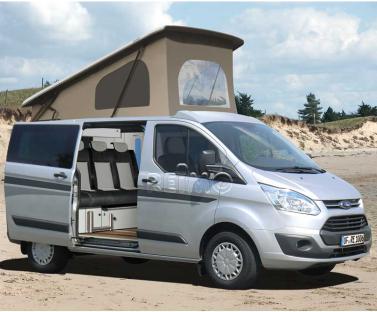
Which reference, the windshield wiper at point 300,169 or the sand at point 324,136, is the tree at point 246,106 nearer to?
the sand at point 324,136

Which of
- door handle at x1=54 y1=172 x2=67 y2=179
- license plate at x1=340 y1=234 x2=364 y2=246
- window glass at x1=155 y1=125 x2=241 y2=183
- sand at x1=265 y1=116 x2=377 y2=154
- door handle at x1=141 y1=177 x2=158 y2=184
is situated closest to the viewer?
license plate at x1=340 y1=234 x2=364 y2=246

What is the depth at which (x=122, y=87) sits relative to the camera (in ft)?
39.9

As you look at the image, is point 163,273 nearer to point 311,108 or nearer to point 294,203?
point 294,203

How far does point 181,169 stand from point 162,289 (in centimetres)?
143

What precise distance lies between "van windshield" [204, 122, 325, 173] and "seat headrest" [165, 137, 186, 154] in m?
0.38

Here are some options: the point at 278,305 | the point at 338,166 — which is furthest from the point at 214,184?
the point at 338,166

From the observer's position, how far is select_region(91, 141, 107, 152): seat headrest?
1139 centimetres

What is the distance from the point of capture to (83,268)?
37.4 ft

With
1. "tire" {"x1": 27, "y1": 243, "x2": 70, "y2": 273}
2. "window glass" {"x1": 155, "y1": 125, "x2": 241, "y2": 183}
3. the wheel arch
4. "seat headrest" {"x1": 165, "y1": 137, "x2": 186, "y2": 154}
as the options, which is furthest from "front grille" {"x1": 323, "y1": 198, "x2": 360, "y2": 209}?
"tire" {"x1": 27, "y1": 243, "x2": 70, "y2": 273}

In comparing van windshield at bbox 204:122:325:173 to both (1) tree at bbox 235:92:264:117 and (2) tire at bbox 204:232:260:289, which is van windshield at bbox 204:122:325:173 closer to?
(2) tire at bbox 204:232:260:289

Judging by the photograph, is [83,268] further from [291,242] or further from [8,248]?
[291,242]

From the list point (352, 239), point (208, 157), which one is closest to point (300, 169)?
point (352, 239)

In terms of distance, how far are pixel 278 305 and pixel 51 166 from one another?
3.96 m

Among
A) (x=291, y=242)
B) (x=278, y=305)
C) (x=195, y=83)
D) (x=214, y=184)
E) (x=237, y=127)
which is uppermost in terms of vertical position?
(x=195, y=83)
